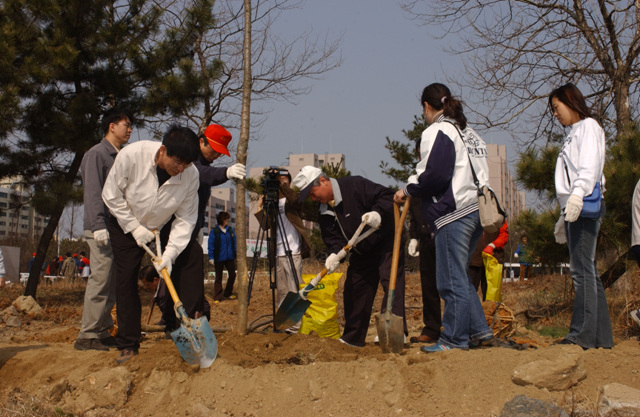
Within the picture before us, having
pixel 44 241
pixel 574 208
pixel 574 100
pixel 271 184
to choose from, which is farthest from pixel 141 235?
pixel 44 241

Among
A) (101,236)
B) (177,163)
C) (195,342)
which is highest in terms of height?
(177,163)

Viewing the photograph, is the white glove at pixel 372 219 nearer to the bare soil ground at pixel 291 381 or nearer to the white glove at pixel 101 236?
the bare soil ground at pixel 291 381

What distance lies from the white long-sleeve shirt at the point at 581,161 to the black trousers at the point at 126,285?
297 cm

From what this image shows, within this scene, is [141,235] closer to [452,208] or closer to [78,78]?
[452,208]

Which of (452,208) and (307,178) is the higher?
(307,178)

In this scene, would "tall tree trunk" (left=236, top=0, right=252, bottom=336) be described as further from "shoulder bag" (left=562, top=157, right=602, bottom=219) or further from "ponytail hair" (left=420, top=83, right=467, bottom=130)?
"shoulder bag" (left=562, top=157, right=602, bottom=219)

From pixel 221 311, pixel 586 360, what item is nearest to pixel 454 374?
pixel 586 360

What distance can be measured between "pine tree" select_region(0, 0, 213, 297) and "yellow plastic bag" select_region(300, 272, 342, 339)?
5.75 m

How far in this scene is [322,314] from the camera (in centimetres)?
546

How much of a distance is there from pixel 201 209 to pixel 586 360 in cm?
304

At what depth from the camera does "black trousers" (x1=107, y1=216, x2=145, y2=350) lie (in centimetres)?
414

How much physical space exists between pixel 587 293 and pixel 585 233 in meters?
0.39

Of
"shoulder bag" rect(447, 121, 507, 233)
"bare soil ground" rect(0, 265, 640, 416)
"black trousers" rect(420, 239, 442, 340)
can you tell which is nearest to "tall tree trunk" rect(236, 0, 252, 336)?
"bare soil ground" rect(0, 265, 640, 416)

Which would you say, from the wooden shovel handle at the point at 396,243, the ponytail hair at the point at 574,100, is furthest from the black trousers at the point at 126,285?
the ponytail hair at the point at 574,100
